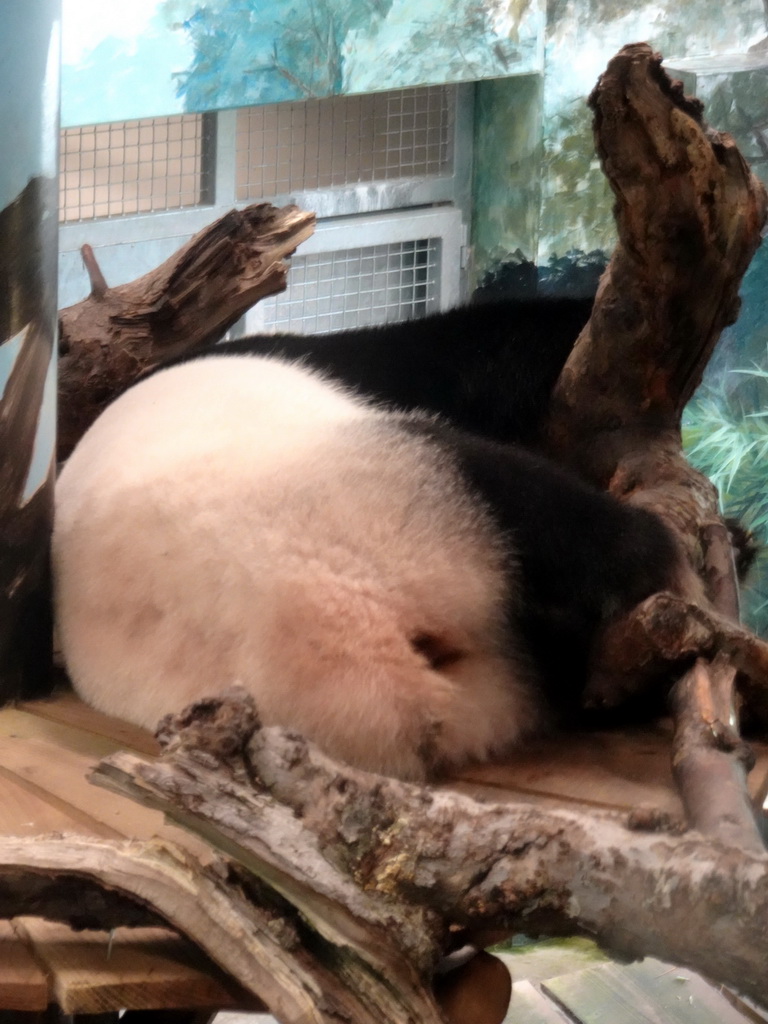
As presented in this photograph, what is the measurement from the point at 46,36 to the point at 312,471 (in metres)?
0.61

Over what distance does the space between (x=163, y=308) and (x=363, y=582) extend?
3.63 feet

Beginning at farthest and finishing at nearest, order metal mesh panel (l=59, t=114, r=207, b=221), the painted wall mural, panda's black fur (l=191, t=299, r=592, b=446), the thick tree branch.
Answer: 1. metal mesh panel (l=59, t=114, r=207, b=221)
2. the painted wall mural
3. panda's black fur (l=191, t=299, r=592, b=446)
4. the thick tree branch

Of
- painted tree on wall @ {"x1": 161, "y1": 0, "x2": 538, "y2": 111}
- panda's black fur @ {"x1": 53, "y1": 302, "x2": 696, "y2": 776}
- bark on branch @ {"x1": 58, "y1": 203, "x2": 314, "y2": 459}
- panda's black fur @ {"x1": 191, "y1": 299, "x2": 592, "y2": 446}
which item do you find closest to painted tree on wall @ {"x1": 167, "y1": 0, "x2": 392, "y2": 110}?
painted tree on wall @ {"x1": 161, "y1": 0, "x2": 538, "y2": 111}

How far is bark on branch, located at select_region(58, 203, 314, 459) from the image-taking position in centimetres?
214

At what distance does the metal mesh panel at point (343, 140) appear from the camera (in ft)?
12.1

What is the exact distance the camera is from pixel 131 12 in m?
3.22

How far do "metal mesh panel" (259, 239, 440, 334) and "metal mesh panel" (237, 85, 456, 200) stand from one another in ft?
0.83

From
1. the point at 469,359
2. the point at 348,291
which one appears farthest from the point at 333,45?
the point at 469,359

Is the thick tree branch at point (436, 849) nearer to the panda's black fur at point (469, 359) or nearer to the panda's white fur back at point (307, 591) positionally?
the panda's white fur back at point (307, 591)

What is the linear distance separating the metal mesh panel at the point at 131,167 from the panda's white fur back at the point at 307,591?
2027mm

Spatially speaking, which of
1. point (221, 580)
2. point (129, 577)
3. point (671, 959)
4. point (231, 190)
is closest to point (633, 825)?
point (671, 959)

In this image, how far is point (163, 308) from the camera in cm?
217

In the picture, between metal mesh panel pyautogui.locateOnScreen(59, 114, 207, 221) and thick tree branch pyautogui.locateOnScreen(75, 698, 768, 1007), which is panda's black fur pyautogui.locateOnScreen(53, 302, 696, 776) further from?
metal mesh panel pyautogui.locateOnScreen(59, 114, 207, 221)

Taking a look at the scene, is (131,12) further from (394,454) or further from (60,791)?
(60,791)
